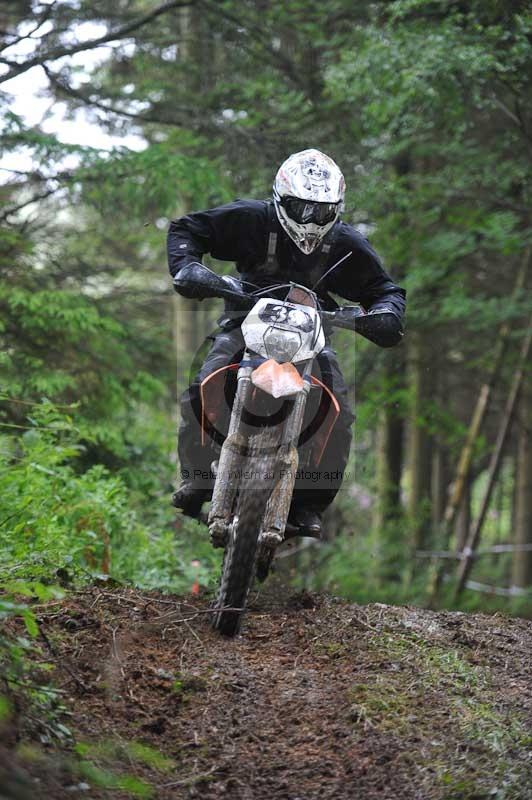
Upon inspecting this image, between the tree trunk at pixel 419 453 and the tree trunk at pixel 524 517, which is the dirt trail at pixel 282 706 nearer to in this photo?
the tree trunk at pixel 419 453

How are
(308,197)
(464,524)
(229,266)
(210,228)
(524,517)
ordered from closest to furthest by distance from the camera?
1. (308,197)
2. (210,228)
3. (229,266)
4. (524,517)
5. (464,524)

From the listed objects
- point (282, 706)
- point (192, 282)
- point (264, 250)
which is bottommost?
point (282, 706)

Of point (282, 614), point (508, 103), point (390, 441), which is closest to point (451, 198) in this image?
point (508, 103)

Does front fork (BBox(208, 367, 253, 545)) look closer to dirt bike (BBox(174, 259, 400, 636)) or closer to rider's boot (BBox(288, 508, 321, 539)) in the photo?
dirt bike (BBox(174, 259, 400, 636))

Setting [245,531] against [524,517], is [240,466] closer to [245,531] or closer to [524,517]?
[245,531]

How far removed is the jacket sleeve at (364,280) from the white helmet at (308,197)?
0.43m

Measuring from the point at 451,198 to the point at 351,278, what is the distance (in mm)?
8169

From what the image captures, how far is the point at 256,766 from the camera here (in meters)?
3.78

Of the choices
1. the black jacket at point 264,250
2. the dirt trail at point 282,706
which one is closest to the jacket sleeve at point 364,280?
the black jacket at point 264,250

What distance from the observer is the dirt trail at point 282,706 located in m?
3.64

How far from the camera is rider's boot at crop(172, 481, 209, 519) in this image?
600 cm

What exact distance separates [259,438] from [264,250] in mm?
1436

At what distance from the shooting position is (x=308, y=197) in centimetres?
559

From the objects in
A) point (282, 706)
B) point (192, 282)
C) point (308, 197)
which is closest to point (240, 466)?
point (192, 282)
